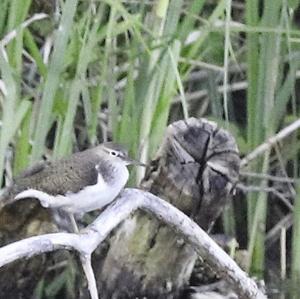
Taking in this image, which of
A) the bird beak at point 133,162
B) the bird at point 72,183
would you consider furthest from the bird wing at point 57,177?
the bird beak at point 133,162

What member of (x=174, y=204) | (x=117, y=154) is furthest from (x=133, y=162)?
(x=174, y=204)

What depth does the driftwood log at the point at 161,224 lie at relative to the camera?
9.89ft

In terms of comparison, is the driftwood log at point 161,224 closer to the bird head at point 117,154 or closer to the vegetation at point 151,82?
the bird head at point 117,154

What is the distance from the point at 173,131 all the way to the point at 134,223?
0.27m

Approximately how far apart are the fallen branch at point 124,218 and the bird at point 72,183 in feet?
0.31

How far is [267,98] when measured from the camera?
3564 mm

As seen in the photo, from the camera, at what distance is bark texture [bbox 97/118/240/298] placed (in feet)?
9.89

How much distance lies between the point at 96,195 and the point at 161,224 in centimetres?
18

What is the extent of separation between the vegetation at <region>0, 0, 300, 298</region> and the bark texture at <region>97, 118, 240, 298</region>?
31 centimetres

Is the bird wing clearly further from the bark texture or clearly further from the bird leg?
the bark texture

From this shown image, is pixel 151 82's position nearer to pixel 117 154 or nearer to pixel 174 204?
pixel 117 154

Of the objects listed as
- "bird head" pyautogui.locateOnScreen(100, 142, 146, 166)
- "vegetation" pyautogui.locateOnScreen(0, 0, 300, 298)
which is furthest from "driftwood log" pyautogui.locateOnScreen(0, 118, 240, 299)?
"vegetation" pyautogui.locateOnScreen(0, 0, 300, 298)

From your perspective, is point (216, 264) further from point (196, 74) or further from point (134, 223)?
point (196, 74)

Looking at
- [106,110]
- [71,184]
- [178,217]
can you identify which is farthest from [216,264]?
[106,110]
